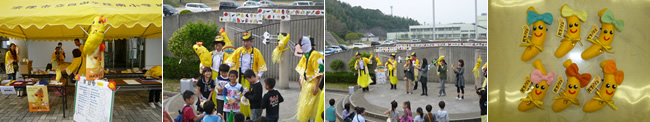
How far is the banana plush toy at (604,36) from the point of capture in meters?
5.10

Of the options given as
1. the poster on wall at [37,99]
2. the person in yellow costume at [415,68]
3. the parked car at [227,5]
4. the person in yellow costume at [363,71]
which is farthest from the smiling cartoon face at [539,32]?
the poster on wall at [37,99]

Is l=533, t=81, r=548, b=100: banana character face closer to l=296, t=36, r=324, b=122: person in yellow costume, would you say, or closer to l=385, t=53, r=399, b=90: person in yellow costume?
l=385, t=53, r=399, b=90: person in yellow costume

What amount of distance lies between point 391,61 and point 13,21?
4807 mm

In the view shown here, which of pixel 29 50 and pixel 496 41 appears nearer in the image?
pixel 496 41

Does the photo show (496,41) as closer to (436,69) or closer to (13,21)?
(436,69)

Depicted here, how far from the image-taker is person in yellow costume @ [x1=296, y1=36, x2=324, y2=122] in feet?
15.1

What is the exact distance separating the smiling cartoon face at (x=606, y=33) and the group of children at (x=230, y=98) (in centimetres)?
352

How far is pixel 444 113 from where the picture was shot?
4.83 m

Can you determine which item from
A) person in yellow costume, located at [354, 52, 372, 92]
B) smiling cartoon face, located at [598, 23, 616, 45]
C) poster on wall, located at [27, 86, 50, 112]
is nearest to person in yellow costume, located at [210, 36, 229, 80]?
person in yellow costume, located at [354, 52, 372, 92]

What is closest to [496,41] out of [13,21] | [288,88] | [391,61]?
[391,61]

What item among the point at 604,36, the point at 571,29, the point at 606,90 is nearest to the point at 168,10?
the point at 571,29

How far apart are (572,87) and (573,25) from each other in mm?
674

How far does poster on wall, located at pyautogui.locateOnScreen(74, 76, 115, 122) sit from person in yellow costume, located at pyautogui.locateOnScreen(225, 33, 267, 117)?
1.35 metres

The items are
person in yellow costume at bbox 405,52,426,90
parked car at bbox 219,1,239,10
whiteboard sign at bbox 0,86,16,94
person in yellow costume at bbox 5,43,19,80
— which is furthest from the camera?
person in yellow costume at bbox 5,43,19,80
